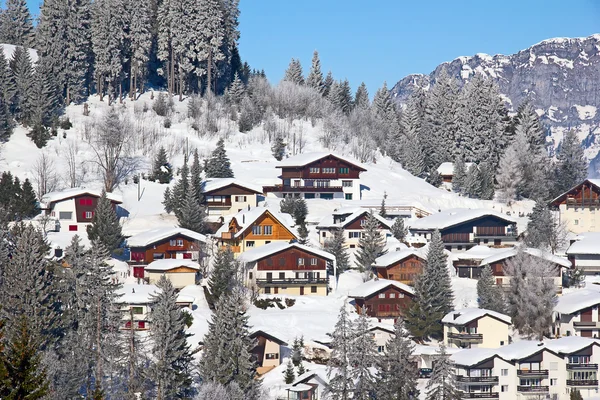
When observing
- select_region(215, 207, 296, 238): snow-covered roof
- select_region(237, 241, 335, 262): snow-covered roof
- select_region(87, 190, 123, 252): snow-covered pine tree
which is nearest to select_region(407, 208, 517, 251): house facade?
select_region(215, 207, 296, 238): snow-covered roof

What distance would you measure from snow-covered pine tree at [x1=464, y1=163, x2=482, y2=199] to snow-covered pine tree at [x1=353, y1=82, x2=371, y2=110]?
27.2m

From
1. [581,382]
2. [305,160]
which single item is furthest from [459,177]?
[581,382]

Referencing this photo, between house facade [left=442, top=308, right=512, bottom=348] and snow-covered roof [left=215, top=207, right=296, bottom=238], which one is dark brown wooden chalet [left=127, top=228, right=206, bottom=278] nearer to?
snow-covered roof [left=215, top=207, right=296, bottom=238]

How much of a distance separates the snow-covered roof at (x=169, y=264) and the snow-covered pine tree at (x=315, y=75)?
62.7 m

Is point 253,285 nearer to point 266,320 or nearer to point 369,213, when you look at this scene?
point 266,320

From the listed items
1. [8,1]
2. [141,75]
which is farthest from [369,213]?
[8,1]

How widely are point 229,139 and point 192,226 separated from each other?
27.4 meters

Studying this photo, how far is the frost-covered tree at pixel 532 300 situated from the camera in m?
69.4

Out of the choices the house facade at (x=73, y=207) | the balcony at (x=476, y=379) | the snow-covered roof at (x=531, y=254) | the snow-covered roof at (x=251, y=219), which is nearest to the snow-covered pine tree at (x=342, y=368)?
the balcony at (x=476, y=379)

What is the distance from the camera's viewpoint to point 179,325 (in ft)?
176

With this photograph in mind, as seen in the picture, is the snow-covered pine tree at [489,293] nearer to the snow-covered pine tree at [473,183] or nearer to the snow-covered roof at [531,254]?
the snow-covered roof at [531,254]

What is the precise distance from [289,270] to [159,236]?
33.9 ft

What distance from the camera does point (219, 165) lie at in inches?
3706

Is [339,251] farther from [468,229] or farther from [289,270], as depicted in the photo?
[468,229]
